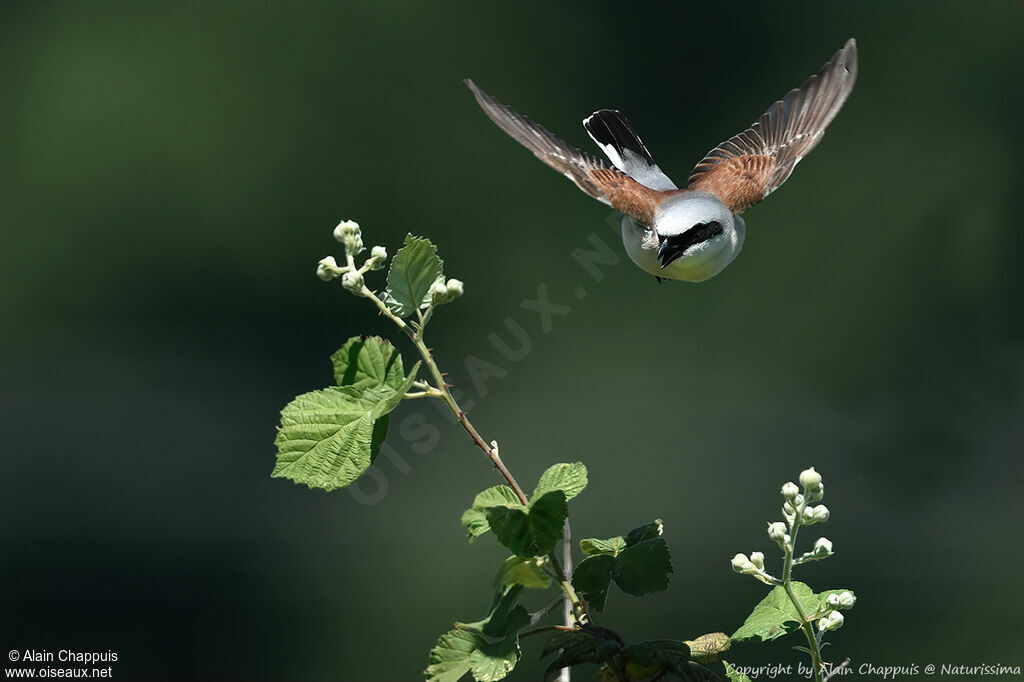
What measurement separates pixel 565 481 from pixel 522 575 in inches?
2.0

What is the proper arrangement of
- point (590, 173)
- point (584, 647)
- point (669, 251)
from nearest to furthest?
point (584, 647) < point (669, 251) < point (590, 173)

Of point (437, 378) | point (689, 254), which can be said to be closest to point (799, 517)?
point (437, 378)

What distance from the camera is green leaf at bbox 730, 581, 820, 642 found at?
1.45 ft

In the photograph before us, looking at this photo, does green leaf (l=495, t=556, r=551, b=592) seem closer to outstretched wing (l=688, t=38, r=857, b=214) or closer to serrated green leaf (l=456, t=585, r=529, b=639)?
serrated green leaf (l=456, t=585, r=529, b=639)

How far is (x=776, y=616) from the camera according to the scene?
458mm

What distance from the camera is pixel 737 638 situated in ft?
1.50

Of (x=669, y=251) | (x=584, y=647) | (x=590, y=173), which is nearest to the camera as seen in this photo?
(x=584, y=647)

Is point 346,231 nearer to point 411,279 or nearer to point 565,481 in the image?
point 411,279

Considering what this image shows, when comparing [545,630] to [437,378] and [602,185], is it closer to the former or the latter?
[437,378]

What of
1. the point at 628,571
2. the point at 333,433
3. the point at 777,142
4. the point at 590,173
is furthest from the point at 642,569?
the point at 777,142

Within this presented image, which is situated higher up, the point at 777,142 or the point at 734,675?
the point at 777,142

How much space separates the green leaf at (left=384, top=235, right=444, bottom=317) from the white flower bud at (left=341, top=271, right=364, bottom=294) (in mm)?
16

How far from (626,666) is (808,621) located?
3.2 inches

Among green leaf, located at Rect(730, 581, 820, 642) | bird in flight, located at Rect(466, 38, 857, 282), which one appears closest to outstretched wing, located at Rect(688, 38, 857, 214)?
bird in flight, located at Rect(466, 38, 857, 282)
